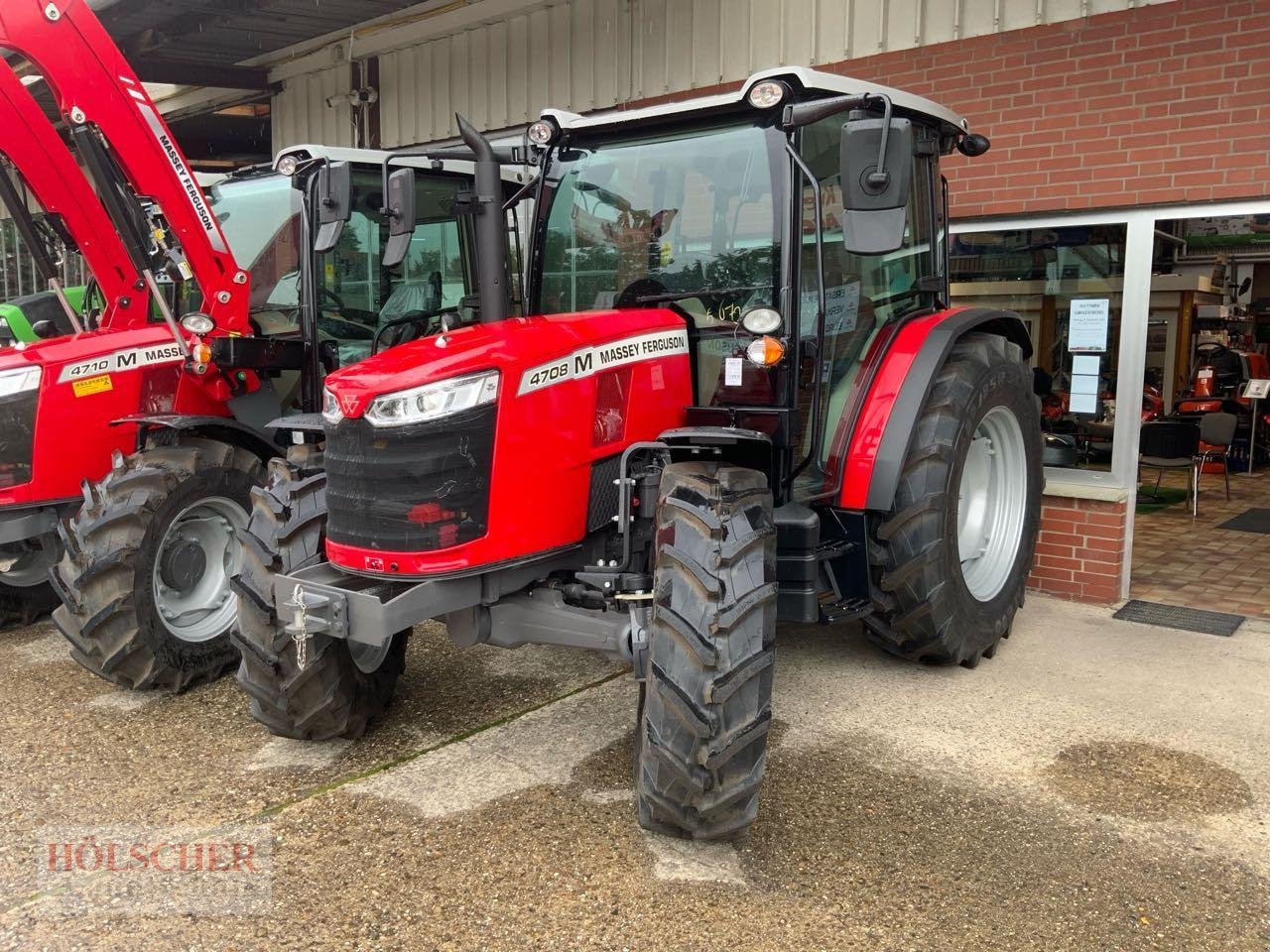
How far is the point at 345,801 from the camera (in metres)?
3.46

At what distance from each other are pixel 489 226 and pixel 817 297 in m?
1.20

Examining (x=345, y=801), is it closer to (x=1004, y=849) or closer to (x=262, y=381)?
(x=1004, y=849)

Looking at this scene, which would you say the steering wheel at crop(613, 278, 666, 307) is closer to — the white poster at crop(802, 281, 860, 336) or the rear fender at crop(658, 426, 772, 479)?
the white poster at crop(802, 281, 860, 336)

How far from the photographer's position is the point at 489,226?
3439mm

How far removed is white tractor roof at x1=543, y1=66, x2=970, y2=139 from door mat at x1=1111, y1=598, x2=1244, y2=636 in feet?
9.47

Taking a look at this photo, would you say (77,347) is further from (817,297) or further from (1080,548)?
(1080,548)

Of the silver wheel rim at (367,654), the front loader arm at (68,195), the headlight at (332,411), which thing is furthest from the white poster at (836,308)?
the front loader arm at (68,195)

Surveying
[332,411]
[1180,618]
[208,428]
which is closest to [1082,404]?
[1180,618]

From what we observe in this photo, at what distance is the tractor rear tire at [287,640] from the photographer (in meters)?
3.56

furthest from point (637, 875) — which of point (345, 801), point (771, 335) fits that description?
point (771, 335)

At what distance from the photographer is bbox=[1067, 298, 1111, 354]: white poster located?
5.66 m

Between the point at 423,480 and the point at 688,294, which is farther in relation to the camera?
the point at 688,294

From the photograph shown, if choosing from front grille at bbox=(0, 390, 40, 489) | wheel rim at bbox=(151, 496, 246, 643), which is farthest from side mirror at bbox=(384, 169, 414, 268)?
front grille at bbox=(0, 390, 40, 489)

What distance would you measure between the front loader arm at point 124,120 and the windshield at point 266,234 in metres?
0.19
